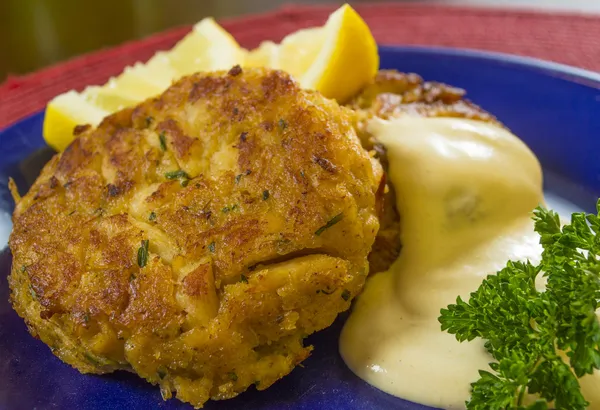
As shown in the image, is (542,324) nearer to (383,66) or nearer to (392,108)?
(392,108)

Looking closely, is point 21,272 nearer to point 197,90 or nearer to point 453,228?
point 197,90

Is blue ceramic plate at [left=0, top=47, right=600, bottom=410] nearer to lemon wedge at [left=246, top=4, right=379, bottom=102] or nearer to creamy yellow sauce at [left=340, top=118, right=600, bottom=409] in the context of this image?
creamy yellow sauce at [left=340, top=118, right=600, bottom=409]

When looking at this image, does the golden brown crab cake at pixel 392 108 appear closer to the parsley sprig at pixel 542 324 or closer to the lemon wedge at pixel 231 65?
the lemon wedge at pixel 231 65

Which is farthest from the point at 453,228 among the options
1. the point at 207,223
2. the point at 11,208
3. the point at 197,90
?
the point at 11,208

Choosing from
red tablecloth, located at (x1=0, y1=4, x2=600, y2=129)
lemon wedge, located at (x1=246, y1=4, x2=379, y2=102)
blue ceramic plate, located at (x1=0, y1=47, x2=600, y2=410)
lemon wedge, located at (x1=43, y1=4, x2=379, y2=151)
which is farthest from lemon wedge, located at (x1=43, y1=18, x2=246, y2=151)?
red tablecloth, located at (x1=0, y1=4, x2=600, y2=129)

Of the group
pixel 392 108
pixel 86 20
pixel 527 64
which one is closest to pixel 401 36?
pixel 527 64

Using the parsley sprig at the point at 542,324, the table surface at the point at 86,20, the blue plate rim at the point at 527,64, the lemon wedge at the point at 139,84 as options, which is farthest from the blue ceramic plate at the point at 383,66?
the table surface at the point at 86,20
